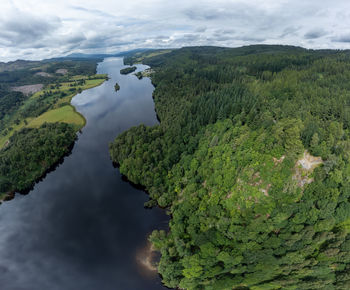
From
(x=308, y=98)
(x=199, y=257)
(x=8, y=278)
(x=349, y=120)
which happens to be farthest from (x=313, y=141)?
(x=8, y=278)

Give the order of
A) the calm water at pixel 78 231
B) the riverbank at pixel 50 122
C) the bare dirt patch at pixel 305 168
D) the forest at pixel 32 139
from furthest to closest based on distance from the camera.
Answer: the forest at pixel 32 139 → the riverbank at pixel 50 122 → the calm water at pixel 78 231 → the bare dirt patch at pixel 305 168

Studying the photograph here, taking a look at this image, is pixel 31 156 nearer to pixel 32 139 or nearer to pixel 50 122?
pixel 32 139

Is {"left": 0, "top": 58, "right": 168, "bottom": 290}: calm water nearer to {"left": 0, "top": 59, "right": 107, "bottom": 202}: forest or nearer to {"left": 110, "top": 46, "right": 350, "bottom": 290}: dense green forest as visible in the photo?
{"left": 0, "top": 59, "right": 107, "bottom": 202}: forest

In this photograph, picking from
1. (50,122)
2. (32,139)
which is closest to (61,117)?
(50,122)

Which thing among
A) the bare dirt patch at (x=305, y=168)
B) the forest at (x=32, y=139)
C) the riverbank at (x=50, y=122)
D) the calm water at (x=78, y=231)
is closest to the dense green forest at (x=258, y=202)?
the bare dirt patch at (x=305, y=168)

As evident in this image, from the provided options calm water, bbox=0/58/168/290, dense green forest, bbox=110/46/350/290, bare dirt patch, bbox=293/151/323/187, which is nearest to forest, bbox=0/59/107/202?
calm water, bbox=0/58/168/290

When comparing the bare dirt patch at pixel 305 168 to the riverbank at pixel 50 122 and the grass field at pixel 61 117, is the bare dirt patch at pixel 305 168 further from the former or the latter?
the grass field at pixel 61 117
